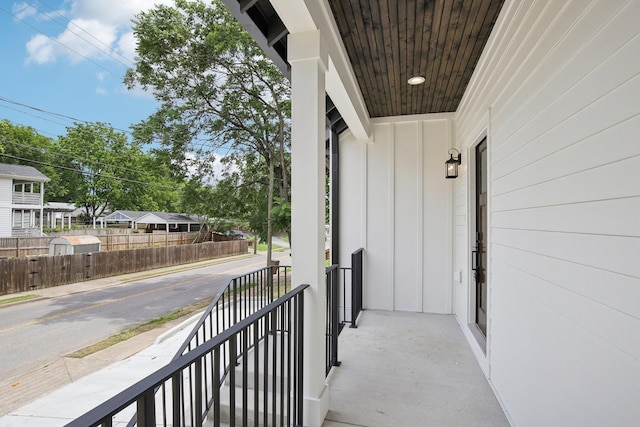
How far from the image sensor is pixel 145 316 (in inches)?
266

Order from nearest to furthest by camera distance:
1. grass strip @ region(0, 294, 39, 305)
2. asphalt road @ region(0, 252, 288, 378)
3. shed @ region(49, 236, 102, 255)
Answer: asphalt road @ region(0, 252, 288, 378) < grass strip @ region(0, 294, 39, 305) < shed @ region(49, 236, 102, 255)

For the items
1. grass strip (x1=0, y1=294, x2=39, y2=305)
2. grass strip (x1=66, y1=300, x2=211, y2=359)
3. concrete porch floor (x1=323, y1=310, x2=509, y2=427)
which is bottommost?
grass strip (x1=66, y1=300, x2=211, y2=359)

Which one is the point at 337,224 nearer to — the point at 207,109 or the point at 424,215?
the point at 424,215

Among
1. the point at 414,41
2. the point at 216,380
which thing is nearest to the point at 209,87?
the point at 414,41

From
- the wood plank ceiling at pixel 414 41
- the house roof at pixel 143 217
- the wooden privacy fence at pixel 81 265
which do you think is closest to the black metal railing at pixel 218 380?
the wood plank ceiling at pixel 414 41

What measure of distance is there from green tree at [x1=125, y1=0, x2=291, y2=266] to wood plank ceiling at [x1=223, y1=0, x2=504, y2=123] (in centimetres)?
614

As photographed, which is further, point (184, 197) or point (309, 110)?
point (184, 197)

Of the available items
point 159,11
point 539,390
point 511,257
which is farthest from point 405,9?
point 159,11

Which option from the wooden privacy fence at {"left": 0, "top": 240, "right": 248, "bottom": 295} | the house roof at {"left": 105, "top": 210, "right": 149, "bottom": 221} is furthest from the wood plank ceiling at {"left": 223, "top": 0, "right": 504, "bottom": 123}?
the house roof at {"left": 105, "top": 210, "right": 149, "bottom": 221}

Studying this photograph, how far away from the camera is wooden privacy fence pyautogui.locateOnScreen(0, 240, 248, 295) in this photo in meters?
8.05

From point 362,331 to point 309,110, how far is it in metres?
2.61

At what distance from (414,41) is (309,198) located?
1536mm

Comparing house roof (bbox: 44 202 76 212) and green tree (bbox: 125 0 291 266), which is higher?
green tree (bbox: 125 0 291 266)

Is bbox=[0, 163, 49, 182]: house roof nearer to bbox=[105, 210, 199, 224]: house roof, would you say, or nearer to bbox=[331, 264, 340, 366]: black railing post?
bbox=[105, 210, 199, 224]: house roof
